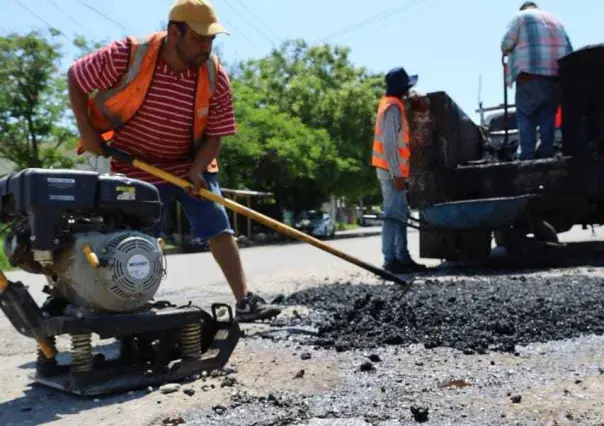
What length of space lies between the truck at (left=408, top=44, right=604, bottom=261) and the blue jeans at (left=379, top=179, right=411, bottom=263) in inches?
6.7

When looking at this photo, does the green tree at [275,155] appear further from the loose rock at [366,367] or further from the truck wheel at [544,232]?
the loose rock at [366,367]

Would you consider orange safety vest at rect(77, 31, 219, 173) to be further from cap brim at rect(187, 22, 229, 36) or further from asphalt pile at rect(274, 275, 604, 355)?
asphalt pile at rect(274, 275, 604, 355)

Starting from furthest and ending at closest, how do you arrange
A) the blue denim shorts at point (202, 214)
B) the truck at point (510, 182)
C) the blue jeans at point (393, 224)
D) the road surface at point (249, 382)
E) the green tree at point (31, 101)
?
the green tree at point (31, 101), the blue jeans at point (393, 224), the truck at point (510, 182), the blue denim shorts at point (202, 214), the road surface at point (249, 382)

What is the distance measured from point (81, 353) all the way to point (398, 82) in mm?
5047

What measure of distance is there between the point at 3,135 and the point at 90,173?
23235 millimetres

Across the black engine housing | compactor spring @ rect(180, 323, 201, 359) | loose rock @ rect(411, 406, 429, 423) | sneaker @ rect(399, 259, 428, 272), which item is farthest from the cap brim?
sneaker @ rect(399, 259, 428, 272)

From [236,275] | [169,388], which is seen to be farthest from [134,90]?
[169,388]

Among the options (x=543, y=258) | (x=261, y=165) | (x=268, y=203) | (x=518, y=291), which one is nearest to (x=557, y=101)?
(x=543, y=258)

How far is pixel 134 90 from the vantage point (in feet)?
12.7

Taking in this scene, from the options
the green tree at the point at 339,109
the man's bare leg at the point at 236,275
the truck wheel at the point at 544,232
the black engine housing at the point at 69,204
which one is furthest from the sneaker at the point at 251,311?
the green tree at the point at 339,109

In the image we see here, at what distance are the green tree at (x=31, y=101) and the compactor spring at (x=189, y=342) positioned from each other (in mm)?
22156

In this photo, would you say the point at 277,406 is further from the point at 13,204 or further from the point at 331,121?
the point at 331,121

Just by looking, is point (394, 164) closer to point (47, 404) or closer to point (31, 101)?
point (47, 404)

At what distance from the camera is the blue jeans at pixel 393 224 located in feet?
23.9
